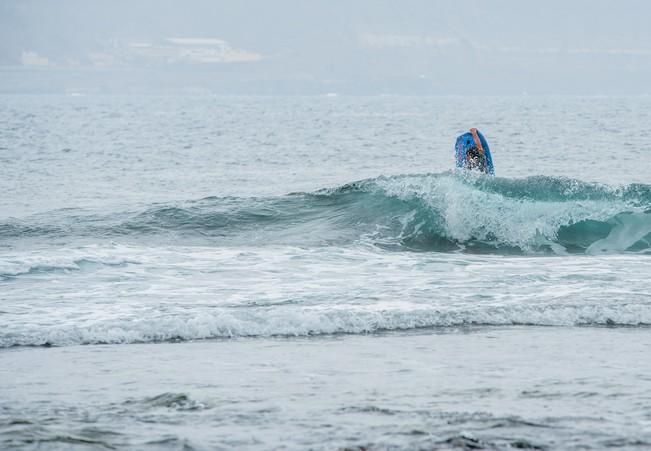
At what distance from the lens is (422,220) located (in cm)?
1608

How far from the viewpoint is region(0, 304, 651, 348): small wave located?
811 centimetres

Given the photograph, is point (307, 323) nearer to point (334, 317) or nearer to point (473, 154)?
point (334, 317)

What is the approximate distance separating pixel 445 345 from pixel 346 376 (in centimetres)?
131

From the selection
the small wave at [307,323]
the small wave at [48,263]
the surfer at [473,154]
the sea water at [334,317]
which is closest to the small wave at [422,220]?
the sea water at [334,317]

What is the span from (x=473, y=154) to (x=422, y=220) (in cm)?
206

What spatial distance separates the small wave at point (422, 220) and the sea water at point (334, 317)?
0.17ft

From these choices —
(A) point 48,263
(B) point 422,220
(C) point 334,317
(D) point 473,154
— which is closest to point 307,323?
(C) point 334,317

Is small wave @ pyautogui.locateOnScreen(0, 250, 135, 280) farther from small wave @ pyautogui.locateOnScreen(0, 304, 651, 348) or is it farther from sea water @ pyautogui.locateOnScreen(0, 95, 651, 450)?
small wave @ pyautogui.locateOnScreen(0, 304, 651, 348)

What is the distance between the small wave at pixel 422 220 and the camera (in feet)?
49.3

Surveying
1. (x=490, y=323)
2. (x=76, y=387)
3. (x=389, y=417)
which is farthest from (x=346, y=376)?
(x=490, y=323)

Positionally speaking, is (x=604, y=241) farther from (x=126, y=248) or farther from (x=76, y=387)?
(x=76, y=387)

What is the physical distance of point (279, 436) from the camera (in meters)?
5.30

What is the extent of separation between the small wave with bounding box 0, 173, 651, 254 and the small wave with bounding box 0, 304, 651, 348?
17.6 ft

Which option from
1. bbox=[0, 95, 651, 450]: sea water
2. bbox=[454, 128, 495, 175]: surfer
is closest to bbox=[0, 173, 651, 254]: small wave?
bbox=[0, 95, 651, 450]: sea water
